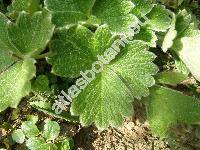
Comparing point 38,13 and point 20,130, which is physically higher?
point 38,13

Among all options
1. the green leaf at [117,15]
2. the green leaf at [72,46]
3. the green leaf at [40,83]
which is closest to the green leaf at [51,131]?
the green leaf at [40,83]

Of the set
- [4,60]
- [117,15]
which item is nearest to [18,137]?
[4,60]

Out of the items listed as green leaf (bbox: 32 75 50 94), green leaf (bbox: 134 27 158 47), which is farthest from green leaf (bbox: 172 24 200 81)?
green leaf (bbox: 32 75 50 94)

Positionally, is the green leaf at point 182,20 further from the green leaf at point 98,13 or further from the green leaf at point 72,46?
the green leaf at point 72,46

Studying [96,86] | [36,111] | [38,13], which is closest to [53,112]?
[36,111]

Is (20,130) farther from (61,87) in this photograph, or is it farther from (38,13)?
(38,13)

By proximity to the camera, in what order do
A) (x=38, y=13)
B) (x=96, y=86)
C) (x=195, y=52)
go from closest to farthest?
(x=38, y=13), (x=96, y=86), (x=195, y=52)

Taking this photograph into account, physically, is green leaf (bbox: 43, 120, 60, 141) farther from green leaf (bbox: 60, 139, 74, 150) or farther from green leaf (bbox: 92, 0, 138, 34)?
green leaf (bbox: 92, 0, 138, 34)
